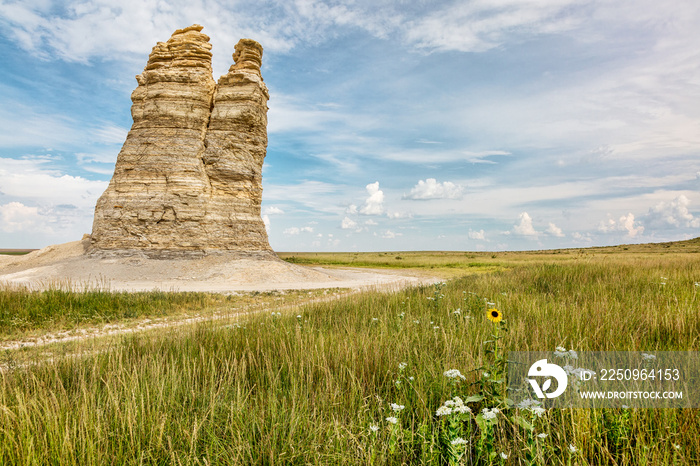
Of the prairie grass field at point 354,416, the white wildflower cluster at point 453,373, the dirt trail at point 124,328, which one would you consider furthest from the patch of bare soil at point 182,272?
the white wildflower cluster at point 453,373

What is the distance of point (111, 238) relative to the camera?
27125mm

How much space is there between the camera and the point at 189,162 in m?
28.4

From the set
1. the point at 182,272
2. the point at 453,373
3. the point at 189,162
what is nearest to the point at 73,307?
the point at 453,373

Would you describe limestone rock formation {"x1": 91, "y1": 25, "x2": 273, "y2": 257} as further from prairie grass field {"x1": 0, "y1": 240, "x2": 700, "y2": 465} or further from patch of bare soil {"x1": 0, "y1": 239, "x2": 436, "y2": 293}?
prairie grass field {"x1": 0, "y1": 240, "x2": 700, "y2": 465}

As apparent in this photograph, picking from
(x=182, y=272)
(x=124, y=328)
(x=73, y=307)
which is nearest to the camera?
(x=124, y=328)

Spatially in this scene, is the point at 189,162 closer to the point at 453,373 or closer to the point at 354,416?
the point at 354,416

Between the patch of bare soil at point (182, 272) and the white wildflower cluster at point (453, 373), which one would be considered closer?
the white wildflower cluster at point (453, 373)

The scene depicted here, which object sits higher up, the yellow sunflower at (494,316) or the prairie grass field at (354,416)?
the yellow sunflower at (494,316)

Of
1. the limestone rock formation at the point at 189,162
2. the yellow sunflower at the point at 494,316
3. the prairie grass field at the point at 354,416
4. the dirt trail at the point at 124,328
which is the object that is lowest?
the dirt trail at the point at 124,328

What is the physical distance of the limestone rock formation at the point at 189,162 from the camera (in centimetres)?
2720

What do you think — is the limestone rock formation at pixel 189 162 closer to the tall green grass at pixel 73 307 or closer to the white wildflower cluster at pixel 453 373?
the tall green grass at pixel 73 307

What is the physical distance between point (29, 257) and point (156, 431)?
4418 centimetres

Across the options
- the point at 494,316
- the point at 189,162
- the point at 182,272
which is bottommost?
the point at 182,272

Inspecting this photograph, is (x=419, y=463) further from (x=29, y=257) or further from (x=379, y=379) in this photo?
(x=29, y=257)
